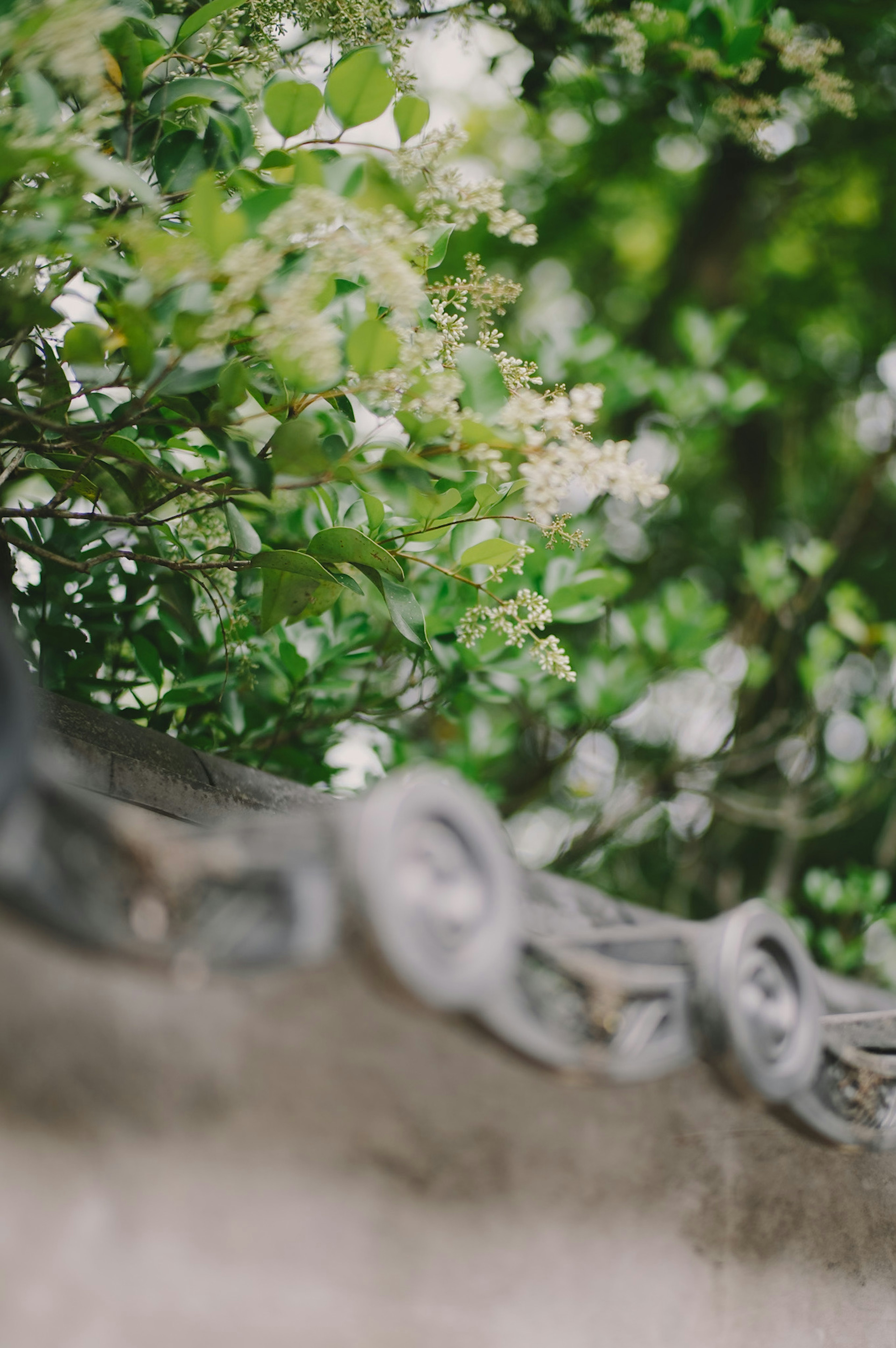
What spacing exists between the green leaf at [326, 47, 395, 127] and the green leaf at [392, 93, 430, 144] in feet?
0.20

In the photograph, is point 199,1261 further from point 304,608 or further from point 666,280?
point 666,280

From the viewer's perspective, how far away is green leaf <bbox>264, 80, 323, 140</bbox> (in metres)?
0.87

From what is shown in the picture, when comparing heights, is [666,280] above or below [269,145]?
below

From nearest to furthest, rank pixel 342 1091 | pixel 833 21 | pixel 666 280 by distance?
pixel 342 1091 < pixel 833 21 < pixel 666 280

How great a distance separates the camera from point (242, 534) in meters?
1.00

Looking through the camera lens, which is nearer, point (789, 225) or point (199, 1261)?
point (199, 1261)

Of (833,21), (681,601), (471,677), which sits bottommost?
(681,601)

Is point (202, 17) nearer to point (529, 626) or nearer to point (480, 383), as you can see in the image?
point (480, 383)

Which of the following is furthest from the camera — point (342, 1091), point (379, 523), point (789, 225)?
point (789, 225)

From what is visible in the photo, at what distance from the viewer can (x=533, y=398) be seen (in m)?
0.80

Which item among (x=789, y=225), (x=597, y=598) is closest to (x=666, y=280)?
(x=789, y=225)

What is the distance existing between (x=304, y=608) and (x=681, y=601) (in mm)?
1329

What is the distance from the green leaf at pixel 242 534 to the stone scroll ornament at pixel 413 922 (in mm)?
386

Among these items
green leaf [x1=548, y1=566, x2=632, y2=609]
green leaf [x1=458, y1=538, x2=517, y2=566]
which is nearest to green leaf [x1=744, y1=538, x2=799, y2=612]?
green leaf [x1=548, y1=566, x2=632, y2=609]
